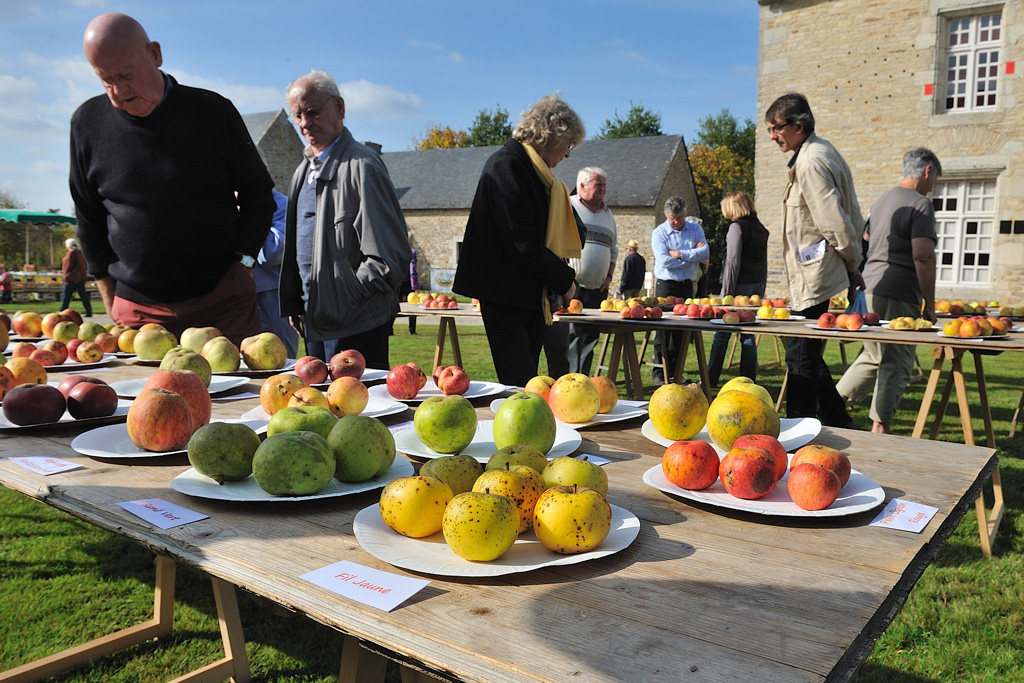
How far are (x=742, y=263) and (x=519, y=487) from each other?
7165 mm

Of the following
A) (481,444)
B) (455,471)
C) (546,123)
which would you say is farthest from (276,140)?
(455,471)

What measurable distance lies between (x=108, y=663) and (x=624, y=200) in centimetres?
2960

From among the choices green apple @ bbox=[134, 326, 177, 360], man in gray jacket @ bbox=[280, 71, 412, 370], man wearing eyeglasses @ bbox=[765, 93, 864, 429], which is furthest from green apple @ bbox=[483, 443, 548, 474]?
man wearing eyeglasses @ bbox=[765, 93, 864, 429]

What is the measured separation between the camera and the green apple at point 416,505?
1124 millimetres

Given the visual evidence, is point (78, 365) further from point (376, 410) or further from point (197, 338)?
point (376, 410)

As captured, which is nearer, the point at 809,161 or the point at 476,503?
the point at 476,503

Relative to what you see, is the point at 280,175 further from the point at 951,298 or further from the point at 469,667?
the point at 469,667

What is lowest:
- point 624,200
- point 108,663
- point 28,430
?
point 108,663

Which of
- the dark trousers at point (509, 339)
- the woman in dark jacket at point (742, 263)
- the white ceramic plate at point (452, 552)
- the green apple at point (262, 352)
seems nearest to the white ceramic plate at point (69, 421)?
the green apple at point (262, 352)

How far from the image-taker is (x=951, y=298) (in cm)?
1563

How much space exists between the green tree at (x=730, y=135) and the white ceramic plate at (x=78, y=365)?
60.8 meters

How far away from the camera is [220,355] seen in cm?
267

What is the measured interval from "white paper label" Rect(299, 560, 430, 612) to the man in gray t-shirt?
4.92m

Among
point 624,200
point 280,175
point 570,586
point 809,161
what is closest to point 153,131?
point 570,586
